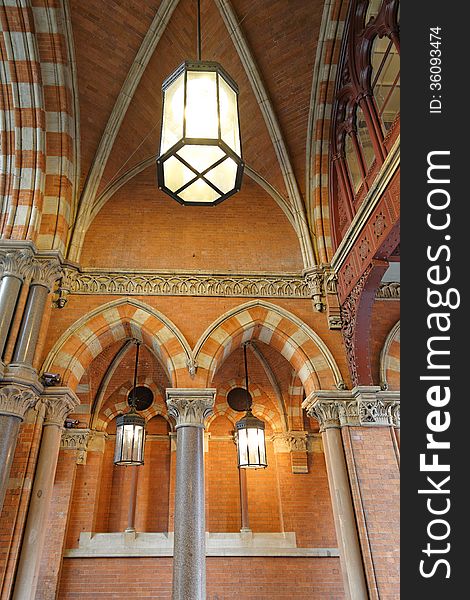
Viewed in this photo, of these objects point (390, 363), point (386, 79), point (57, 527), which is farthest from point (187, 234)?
point (57, 527)

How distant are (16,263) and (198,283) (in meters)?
2.58

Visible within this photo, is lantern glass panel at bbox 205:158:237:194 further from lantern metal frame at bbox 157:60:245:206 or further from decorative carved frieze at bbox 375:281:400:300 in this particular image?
decorative carved frieze at bbox 375:281:400:300

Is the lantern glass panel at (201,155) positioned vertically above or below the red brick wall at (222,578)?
above

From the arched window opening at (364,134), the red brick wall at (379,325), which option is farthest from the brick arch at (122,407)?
the arched window opening at (364,134)

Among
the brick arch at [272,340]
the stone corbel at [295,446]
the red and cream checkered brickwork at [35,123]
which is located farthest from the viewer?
the stone corbel at [295,446]

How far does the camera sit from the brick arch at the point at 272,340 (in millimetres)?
6629

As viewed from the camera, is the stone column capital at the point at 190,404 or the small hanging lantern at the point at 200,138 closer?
the small hanging lantern at the point at 200,138

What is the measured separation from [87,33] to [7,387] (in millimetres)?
5028

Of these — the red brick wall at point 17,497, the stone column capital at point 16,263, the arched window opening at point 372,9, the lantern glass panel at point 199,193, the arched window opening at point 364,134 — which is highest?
the arched window opening at point 372,9

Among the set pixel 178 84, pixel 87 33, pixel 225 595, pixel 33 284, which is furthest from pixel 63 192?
pixel 225 595

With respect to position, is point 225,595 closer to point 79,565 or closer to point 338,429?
point 79,565

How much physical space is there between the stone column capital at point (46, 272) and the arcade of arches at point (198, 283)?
4cm

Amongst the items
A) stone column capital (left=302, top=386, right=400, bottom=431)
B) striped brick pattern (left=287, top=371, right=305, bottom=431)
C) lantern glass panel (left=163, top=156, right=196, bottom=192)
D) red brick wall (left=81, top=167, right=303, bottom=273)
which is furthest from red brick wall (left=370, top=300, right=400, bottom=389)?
lantern glass panel (left=163, top=156, right=196, bottom=192)

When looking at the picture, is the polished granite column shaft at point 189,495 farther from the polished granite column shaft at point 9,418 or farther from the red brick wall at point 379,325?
the red brick wall at point 379,325
